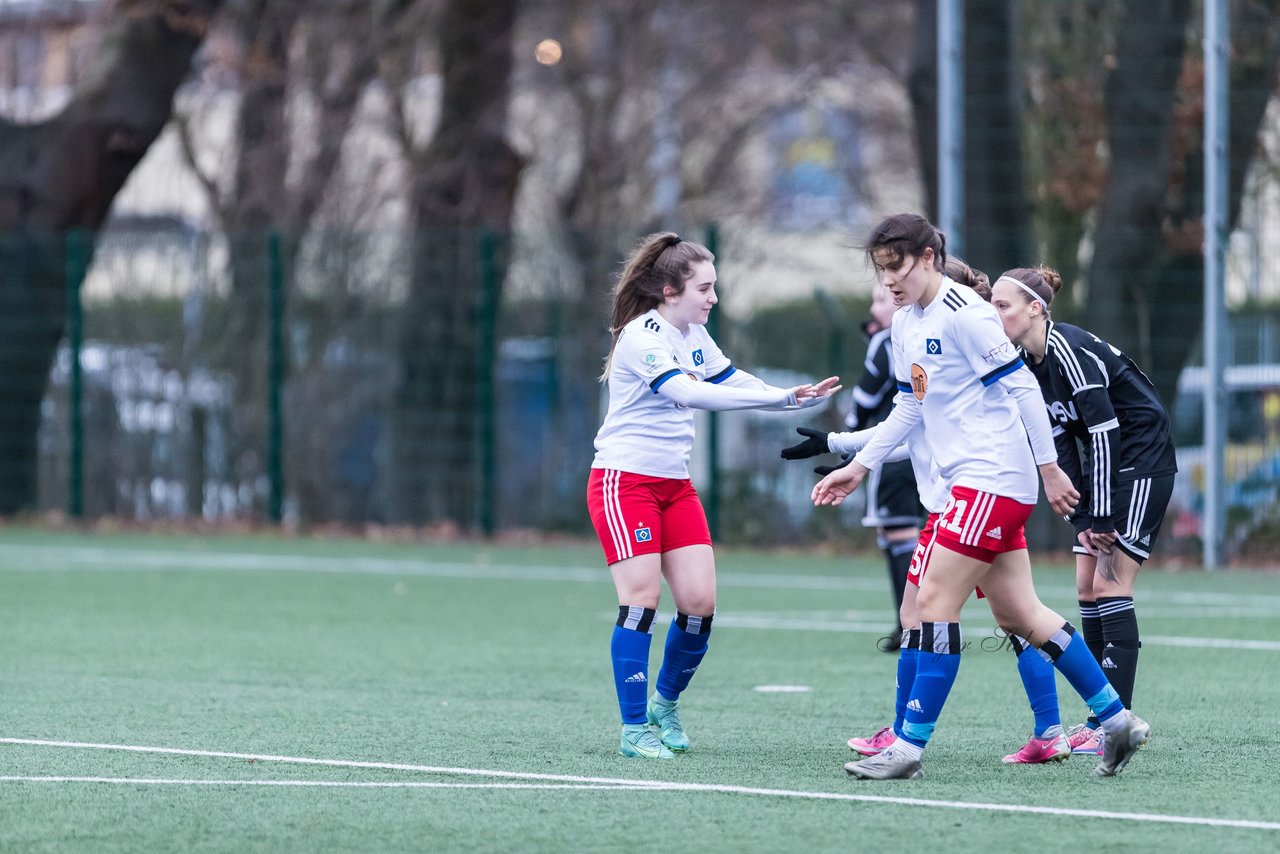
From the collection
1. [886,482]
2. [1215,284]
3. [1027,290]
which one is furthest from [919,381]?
[1215,284]

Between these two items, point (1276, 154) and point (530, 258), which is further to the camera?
point (530, 258)

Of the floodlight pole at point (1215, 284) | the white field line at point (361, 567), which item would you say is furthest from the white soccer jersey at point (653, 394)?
the floodlight pole at point (1215, 284)

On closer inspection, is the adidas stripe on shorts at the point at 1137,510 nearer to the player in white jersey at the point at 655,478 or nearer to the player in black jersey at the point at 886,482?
the player in white jersey at the point at 655,478

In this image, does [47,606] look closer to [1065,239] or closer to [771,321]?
[771,321]

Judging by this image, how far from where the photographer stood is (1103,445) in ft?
24.4

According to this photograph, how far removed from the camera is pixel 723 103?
102ft

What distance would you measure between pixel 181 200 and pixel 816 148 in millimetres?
12730

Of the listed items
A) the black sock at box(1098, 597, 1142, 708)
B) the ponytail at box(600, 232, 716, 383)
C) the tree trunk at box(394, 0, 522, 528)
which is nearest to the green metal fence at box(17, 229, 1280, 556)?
the tree trunk at box(394, 0, 522, 528)

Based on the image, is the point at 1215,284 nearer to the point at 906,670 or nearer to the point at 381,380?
the point at 381,380

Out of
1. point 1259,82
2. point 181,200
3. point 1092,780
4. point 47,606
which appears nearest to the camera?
point 1092,780

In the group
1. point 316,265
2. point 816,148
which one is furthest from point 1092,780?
point 816,148

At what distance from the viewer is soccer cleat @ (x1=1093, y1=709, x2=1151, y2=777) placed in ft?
22.2

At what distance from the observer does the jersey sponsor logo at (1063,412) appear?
753cm

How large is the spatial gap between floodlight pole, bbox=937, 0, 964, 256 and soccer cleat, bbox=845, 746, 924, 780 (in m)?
10.6
